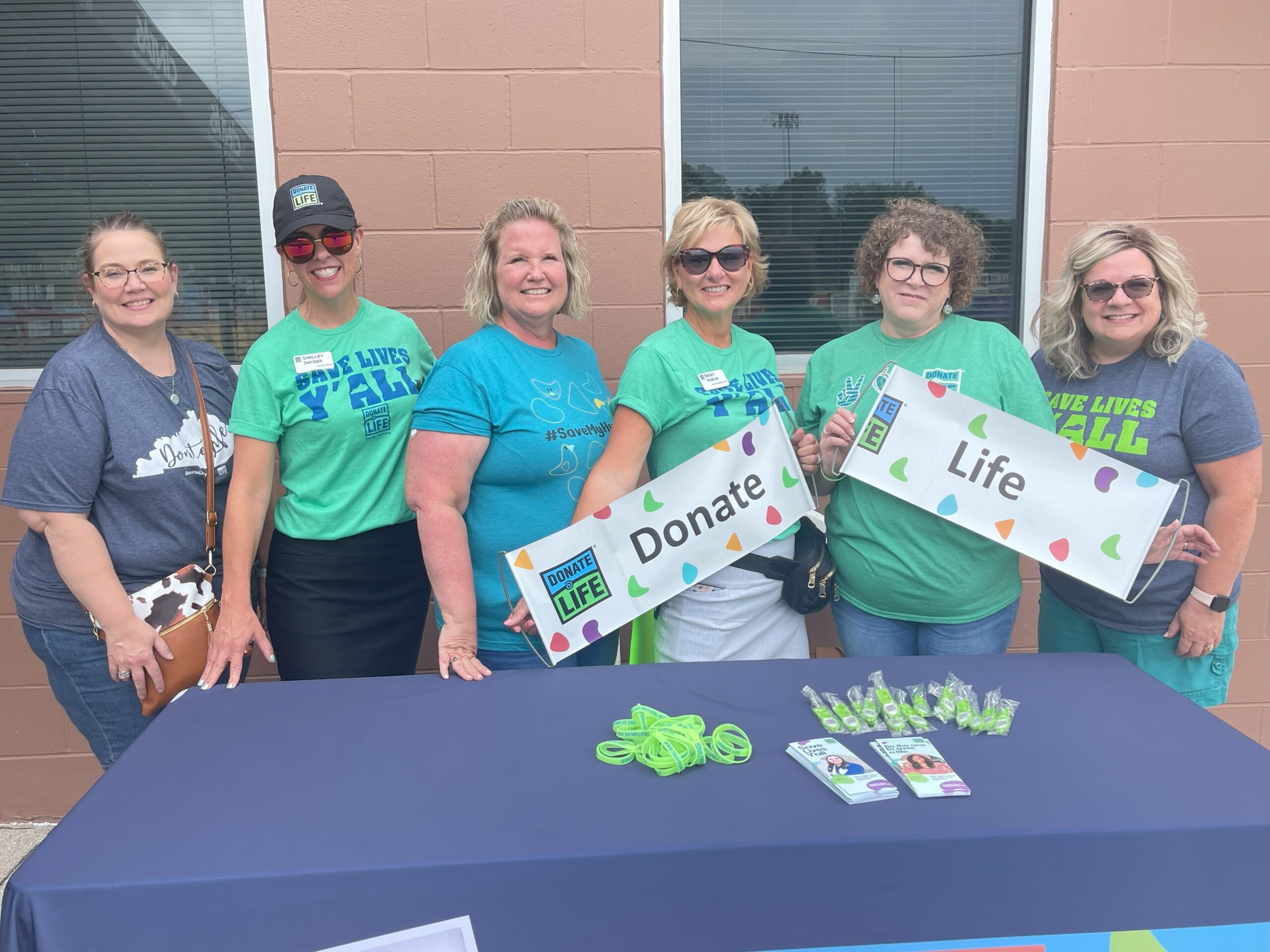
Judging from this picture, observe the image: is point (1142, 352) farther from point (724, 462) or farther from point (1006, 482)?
point (724, 462)

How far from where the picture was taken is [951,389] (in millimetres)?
2082

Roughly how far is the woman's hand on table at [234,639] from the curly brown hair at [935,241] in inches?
70.9

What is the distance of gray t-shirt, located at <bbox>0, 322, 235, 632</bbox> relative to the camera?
1.97 m

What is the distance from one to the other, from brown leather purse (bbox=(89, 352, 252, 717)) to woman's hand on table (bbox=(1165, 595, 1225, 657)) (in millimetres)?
2336

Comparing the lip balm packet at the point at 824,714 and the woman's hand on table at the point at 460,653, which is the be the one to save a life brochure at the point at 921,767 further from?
the woman's hand on table at the point at 460,653

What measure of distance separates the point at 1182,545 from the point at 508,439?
5.39 feet

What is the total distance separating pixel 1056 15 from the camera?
3000mm

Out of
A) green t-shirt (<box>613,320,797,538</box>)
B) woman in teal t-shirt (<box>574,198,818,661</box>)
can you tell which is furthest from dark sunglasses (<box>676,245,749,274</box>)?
green t-shirt (<box>613,320,797,538</box>)

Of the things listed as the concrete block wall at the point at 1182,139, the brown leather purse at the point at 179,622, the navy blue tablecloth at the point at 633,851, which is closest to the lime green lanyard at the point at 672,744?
the navy blue tablecloth at the point at 633,851

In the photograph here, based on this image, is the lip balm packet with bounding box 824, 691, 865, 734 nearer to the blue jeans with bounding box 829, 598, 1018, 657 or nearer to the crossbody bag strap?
the blue jeans with bounding box 829, 598, 1018, 657

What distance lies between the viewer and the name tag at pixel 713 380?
209cm

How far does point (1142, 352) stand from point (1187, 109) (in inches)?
58.4

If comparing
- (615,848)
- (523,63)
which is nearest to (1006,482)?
(615,848)

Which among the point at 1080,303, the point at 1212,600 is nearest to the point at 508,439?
the point at 1080,303
